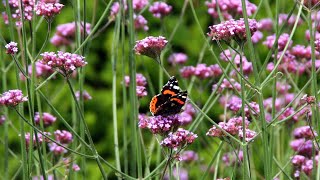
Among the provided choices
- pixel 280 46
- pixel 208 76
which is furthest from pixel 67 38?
pixel 280 46

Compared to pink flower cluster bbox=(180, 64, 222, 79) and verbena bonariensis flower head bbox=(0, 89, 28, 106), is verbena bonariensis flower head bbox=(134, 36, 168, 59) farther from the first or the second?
pink flower cluster bbox=(180, 64, 222, 79)

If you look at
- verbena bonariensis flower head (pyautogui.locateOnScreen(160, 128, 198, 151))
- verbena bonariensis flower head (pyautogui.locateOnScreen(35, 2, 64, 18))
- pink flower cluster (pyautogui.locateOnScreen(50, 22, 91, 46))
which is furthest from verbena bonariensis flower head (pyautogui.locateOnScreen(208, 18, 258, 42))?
pink flower cluster (pyautogui.locateOnScreen(50, 22, 91, 46))

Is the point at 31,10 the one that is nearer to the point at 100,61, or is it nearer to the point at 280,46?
the point at 280,46

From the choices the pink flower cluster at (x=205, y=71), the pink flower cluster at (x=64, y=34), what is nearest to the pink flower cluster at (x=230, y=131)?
the pink flower cluster at (x=205, y=71)

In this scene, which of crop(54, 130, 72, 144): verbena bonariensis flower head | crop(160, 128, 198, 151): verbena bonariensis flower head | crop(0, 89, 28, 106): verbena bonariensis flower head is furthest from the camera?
crop(54, 130, 72, 144): verbena bonariensis flower head

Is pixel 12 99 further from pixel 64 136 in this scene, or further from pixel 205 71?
pixel 205 71

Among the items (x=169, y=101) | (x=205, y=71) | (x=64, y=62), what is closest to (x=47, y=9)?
(x=64, y=62)

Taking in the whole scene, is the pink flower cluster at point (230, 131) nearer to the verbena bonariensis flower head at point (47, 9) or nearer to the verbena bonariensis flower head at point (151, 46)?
the verbena bonariensis flower head at point (151, 46)
